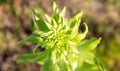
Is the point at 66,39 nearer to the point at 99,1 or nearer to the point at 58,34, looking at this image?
the point at 58,34

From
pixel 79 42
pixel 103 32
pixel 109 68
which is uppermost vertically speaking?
pixel 79 42

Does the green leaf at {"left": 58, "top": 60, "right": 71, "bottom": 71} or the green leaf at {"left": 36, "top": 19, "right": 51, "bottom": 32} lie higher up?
the green leaf at {"left": 36, "top": 19, "right": 51, "bottom": 32}

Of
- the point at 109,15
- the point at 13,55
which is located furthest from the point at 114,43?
the point at 13,55

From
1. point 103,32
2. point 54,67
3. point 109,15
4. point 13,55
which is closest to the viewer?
point 54,67

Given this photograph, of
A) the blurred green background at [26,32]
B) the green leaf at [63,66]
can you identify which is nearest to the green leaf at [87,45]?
the green leaf at [63,66]

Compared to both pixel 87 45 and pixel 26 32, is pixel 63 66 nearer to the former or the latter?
pixel 87 45

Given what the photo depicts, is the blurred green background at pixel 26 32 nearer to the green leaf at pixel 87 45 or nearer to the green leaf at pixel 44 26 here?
the green leaf at pixel 87 45

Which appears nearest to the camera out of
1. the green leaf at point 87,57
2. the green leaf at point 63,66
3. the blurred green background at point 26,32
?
the green leaf at point 63,66

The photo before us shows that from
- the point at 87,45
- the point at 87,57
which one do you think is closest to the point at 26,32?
the point at 87,45

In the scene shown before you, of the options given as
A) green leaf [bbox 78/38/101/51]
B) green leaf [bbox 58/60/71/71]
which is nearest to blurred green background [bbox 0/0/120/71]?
green leaf [bbox 78/38/101/51]

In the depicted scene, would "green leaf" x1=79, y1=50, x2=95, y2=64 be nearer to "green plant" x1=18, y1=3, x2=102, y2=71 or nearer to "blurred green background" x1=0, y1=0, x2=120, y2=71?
"green plant" x1=18, y1=3, x2=102, y2=71

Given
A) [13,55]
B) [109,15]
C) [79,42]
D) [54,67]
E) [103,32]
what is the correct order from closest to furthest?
[54,67], [79,42], [13,55], [103,32], [109,15]
